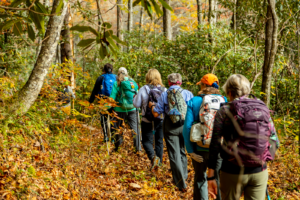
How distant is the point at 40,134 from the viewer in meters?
4.82

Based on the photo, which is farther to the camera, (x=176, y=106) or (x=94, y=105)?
(x=94, y=105)

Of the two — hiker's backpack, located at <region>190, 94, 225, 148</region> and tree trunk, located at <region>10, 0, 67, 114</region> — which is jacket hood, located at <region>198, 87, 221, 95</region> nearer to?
hiker's backpack, located at <region>190, 94, 225, 148</region>

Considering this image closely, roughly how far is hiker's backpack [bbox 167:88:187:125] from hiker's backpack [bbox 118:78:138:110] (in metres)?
1.49

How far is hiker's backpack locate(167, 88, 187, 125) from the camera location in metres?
4.44

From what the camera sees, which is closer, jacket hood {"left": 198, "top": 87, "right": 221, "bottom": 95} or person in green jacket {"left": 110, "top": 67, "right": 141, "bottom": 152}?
jacket hood {"left": 198, "top": 87, "right": 221, "bottom": 95}

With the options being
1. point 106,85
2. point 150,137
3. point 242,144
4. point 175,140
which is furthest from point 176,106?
point 106,85

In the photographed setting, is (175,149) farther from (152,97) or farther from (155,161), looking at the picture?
(152,97)

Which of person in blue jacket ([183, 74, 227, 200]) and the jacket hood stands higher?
the jacket hood

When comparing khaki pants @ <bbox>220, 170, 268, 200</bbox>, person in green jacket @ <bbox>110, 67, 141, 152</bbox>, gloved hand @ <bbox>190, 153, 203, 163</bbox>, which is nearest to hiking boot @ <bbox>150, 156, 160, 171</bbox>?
person in green jacket @ <bbox>110, 67, 141, 152</bbox>

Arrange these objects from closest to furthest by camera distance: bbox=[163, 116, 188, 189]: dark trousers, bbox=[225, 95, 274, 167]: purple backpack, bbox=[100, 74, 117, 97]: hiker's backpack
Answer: bbox=[225, 95, 274, 167]: purple backpack → bbox=[163, 116, 188, 189]: dark trousers → bbox=[100, 74, 117, 97]: hiker's backpack

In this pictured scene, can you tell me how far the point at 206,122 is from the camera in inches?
126

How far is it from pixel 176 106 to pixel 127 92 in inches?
67.6

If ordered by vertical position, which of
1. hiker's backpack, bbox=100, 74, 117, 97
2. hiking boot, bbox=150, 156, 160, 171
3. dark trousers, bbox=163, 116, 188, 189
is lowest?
hiking boot, bbox=150, 156, 160, 171

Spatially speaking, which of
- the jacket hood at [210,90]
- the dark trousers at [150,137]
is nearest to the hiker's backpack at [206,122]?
the jacket hood at [210,90]
